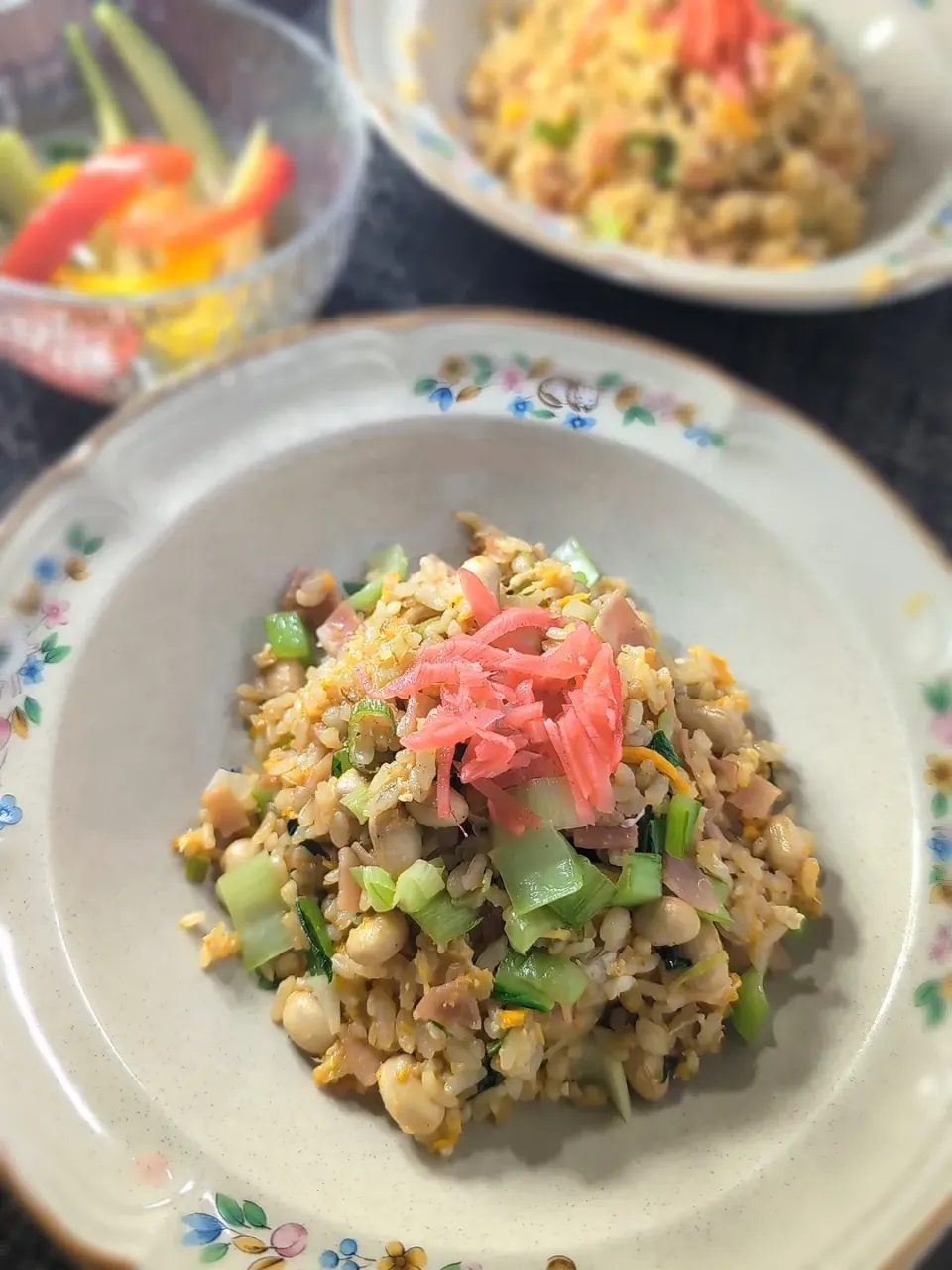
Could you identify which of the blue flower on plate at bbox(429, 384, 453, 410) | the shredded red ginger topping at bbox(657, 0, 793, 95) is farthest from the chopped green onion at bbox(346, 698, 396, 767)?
the shredded red ginger topping at bbox(657, 0, 793, 95)

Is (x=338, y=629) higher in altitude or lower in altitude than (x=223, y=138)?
lower

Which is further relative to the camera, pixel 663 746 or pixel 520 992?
pixel 663 746

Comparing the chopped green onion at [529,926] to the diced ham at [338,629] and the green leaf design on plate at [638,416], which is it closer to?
the diced ham at [338,629]

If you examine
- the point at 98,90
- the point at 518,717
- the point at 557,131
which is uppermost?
the point at 557,131

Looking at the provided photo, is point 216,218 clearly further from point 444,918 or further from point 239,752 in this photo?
point 444,918

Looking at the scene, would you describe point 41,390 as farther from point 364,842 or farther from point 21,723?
point 364,842

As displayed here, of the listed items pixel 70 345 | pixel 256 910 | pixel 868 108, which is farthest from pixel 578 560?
pixel 868 108
